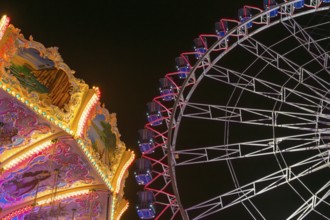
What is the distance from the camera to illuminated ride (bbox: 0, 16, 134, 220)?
10.7m

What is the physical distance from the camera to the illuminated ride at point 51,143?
10664 millimetres

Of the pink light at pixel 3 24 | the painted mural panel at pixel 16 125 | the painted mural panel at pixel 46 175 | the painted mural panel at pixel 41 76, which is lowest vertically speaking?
the painted mural panel at pixel 46 175

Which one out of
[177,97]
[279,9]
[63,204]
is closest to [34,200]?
[63,204]

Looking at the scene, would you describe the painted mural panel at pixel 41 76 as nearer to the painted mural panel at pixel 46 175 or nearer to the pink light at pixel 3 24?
the pink light at pixel 3 24

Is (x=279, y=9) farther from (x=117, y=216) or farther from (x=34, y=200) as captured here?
(x=34, y=200)

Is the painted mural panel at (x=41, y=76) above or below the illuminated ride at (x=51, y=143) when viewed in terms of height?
above

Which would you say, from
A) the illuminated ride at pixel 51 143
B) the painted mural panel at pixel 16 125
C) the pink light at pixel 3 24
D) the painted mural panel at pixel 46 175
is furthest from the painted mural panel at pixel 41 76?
the painted mural panel at pixel 46 175

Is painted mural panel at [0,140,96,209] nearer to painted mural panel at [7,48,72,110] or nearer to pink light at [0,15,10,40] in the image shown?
painted mural panel at [7,48,72,110]

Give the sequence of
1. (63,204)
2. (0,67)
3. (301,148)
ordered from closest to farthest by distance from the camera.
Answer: (0,67) → (301,148) → (63,204)

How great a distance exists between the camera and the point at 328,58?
1325 centimetres

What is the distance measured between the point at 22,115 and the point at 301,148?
6.57 m

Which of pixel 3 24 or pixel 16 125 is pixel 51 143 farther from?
pixel 3 24

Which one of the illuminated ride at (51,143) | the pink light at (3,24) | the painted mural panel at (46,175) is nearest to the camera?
the pink light at (3,24)

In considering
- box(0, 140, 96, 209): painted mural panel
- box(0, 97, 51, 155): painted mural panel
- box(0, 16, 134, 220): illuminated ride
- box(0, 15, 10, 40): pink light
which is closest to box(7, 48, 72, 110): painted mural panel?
box(0, 16, 134, 220): illuminated ride
